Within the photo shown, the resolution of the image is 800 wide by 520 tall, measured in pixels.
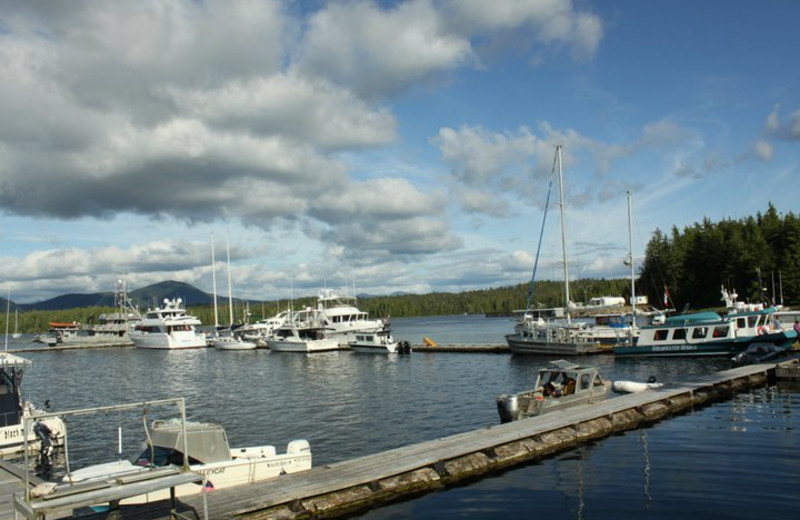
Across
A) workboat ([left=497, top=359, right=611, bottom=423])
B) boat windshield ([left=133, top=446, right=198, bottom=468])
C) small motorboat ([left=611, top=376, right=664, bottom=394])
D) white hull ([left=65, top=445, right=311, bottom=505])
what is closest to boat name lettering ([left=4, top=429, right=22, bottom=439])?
white hull ([left=65, top=445, right=311, bottom=505])

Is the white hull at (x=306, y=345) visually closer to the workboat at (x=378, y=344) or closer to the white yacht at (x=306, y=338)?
the white yacht at (x=306, y=338)

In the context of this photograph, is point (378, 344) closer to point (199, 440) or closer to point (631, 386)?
point (631, 386)

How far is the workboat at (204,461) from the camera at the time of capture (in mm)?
15969

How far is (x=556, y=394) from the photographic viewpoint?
28.0m

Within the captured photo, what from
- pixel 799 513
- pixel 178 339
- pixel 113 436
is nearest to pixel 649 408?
pixel 799 513

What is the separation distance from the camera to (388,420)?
32438mm

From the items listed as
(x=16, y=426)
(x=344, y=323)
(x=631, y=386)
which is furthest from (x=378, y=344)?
(x=16, y=426)

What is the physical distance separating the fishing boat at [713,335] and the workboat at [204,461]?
45.7 metres

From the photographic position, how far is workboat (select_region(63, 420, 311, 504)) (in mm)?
15969

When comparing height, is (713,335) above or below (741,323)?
below

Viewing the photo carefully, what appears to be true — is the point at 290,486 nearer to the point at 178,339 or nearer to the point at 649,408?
the point at 649,408

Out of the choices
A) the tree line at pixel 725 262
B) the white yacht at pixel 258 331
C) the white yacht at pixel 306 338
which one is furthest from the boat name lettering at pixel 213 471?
the white yacht at pixel 258 331

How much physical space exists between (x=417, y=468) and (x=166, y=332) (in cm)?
10209

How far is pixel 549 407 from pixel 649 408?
4.93 meters
